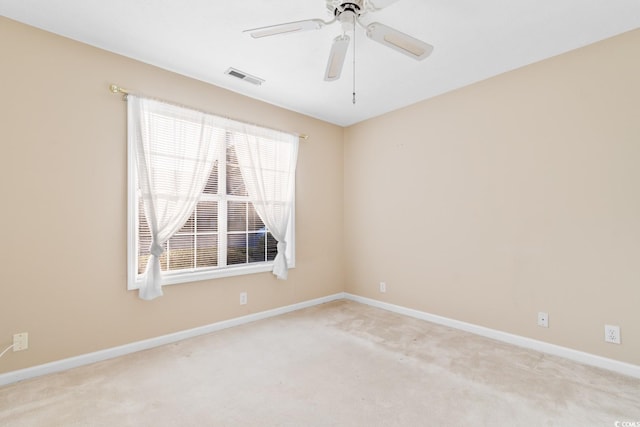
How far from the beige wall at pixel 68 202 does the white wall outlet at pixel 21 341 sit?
0.03m

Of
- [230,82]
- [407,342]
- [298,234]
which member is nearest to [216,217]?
[298,234]

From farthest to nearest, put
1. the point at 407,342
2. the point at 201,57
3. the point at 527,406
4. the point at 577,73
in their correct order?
the point at 407,342
the point at 201,57
the point at 577,73
the point at 527,406

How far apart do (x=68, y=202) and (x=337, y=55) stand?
2.35m

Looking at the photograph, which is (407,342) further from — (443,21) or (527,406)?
(443,21)

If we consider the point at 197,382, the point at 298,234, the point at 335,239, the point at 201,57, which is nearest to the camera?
the point at 197,382

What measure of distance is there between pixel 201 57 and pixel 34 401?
9.25 ft

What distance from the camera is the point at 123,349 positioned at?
2.62 metres

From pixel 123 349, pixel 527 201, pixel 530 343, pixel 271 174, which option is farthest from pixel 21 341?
pixel 527 201

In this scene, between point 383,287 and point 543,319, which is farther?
point 383,287

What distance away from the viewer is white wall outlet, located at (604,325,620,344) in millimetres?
2346

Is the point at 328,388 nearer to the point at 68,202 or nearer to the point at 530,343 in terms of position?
the point at 530,343

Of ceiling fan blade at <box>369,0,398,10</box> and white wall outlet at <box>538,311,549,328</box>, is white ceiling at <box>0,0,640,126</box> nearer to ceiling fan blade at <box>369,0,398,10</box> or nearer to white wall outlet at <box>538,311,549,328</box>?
ceiling fan blade at <box>369,0,398,10</box>

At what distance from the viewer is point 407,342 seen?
292 cm

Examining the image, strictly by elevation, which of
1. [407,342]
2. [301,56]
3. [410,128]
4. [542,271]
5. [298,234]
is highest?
[301,56]
